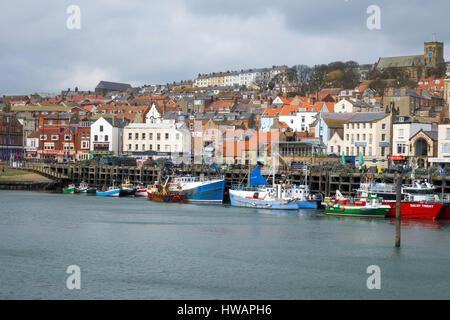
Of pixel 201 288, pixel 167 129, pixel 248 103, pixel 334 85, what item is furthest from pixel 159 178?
pixel 334 85

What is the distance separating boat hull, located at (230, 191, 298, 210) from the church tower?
112496 millimetres

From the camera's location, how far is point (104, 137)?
101875 mm

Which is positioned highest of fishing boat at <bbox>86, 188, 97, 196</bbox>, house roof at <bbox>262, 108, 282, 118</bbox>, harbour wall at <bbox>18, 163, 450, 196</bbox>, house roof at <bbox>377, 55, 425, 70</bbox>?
house roof at <bbox>377, 55, 425, 70</bbox>

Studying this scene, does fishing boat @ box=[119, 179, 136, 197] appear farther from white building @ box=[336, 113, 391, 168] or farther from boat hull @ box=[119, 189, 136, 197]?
white building @ box=[336, 113, 391, 168]

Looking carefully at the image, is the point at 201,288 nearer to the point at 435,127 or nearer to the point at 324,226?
the point at 324,226

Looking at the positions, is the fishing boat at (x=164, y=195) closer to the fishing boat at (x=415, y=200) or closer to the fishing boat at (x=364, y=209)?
the fishing boat at (x=364, y=209)

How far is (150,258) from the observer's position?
114 feet

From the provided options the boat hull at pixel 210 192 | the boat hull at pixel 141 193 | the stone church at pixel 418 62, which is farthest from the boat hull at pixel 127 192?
the stone church at pixel 418 62

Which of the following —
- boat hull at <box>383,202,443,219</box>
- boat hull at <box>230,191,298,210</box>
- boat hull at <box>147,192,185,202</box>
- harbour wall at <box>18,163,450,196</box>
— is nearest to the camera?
boat hull at <box>383,202,443,219</box>

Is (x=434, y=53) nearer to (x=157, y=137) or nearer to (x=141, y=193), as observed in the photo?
(x=157, y=137)

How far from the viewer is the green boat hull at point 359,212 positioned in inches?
2158

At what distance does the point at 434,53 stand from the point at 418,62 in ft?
37.6

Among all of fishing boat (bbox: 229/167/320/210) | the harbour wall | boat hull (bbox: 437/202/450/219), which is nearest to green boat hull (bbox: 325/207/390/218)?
boat hull (bbox: 437/202/450/219)

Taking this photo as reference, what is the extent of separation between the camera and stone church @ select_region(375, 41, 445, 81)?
152375 millimetres
